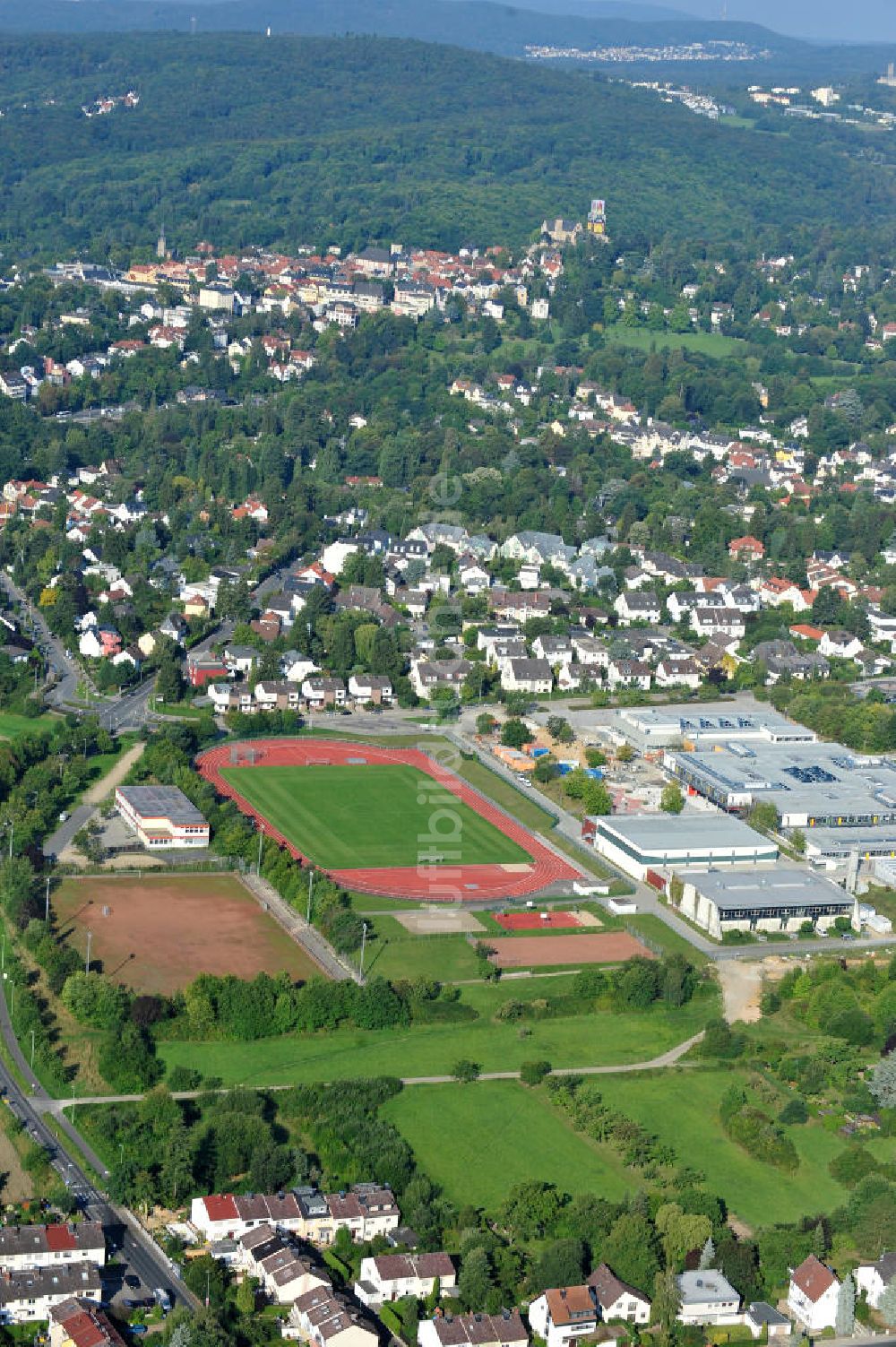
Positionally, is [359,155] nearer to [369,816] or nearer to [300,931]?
[369,816]

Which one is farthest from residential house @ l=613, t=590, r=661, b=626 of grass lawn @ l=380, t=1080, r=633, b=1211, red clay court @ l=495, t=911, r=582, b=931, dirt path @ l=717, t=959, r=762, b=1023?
grass lawn @ l=380, t=1080, r=633, b=1211

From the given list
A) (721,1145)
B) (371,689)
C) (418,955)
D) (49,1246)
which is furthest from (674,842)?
(49,1246)

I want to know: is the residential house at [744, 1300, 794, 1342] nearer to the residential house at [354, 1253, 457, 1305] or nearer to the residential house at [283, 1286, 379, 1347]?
the residential house at [354, 1253, 457, 1305]

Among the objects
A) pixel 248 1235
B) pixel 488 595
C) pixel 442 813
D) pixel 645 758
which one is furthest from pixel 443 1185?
pixel 488 595

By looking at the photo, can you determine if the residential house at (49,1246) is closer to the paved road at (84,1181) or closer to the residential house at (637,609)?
the paved road at (84,1181)

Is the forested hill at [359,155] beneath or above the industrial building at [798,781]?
above

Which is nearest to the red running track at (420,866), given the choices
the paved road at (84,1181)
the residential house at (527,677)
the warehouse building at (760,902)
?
the warehouse building at (760,902)
